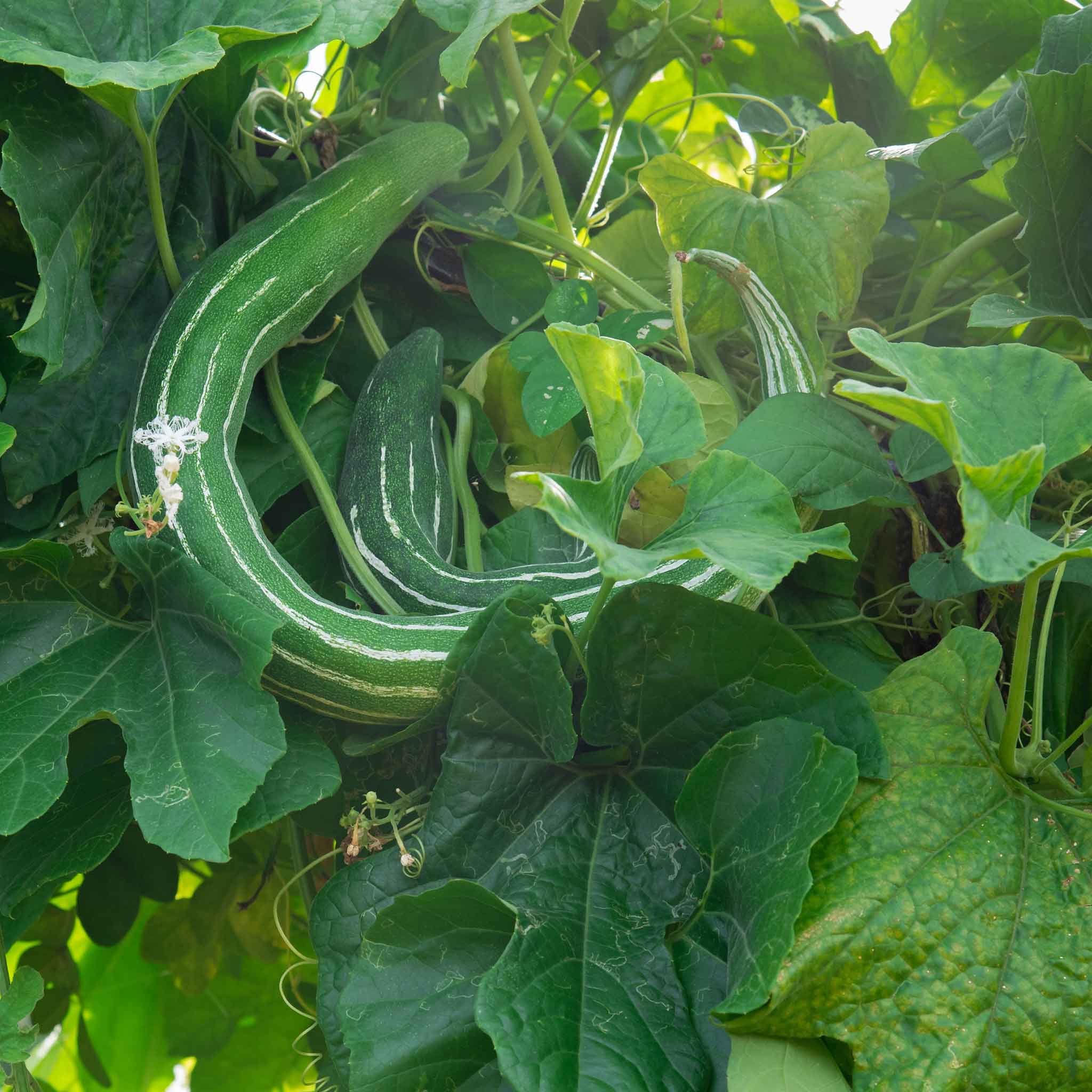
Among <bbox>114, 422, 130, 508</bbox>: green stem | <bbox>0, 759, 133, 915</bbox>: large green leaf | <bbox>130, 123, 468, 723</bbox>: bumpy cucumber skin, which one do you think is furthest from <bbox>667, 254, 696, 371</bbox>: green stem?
<bbox>0, 759, 133, 915</bbox>: large green leaf

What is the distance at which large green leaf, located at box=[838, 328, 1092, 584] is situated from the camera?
52 cm

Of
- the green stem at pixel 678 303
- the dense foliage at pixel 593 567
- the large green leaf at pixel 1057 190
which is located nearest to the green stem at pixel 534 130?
the dense foliage at pixel 593 567

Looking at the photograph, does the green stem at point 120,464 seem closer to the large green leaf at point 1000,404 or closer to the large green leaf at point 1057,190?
the large green leaf at point 1000,404

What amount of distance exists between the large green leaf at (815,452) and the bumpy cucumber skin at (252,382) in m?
0.24

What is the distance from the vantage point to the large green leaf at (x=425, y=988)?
571 millimetres

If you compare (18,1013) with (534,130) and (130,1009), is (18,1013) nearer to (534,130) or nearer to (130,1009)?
(130,1009)

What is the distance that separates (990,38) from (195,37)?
822mm

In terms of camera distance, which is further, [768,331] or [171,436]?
[768,331]

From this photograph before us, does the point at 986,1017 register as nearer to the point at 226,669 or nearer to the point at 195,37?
the point at 226,669

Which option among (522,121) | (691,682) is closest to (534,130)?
(522,121)

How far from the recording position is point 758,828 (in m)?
0.59

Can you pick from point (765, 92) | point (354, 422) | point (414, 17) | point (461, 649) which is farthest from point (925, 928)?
point (765, 92)

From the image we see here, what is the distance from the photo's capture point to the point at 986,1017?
550 mm

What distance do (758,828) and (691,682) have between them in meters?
0.11
